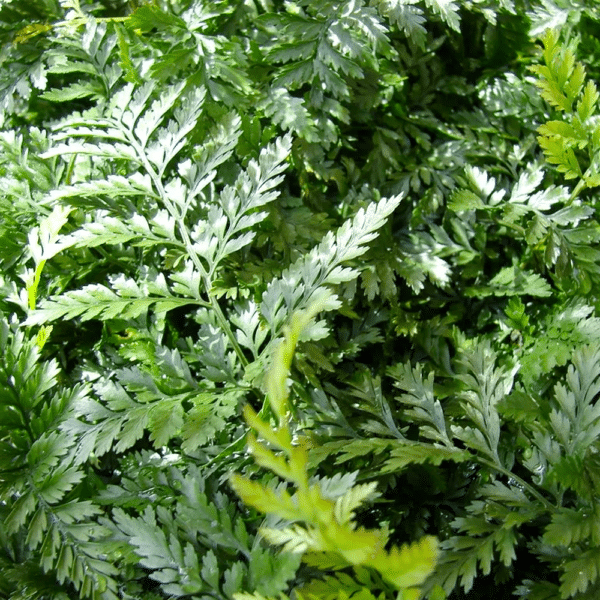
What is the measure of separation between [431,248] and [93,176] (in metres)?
0.62

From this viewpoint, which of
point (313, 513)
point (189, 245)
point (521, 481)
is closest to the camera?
point (313, 513)

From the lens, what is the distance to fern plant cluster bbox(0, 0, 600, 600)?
95cm

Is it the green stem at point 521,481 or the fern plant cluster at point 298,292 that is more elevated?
the fern plant cluster at point 298,292

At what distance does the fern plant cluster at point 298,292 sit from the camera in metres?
0.95

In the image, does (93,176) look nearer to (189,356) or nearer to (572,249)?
(189,356)

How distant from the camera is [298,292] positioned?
1052 mm

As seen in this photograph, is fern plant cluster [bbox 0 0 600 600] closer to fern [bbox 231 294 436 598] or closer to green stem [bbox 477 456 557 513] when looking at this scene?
green stem [bbox 477 456 557 513]

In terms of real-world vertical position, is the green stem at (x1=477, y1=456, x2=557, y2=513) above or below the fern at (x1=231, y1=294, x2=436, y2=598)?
below

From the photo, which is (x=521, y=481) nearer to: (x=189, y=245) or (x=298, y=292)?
(x=298, y=292)

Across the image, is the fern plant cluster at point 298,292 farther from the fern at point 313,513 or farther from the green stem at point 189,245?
the fern at point 313,513

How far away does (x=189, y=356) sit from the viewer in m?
1.11

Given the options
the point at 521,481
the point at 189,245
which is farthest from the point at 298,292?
the point at 521,481

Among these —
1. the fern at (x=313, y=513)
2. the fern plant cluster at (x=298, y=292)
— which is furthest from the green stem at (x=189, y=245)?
the fern at (x=313, y=513)

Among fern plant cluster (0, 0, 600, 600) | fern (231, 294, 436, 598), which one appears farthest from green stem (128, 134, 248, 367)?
fern (231, 294, 436, 598)
